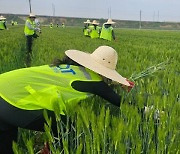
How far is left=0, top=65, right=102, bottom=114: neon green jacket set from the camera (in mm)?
2105

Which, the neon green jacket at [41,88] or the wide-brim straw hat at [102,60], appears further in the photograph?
the wide-brim straw hat at [102,60]

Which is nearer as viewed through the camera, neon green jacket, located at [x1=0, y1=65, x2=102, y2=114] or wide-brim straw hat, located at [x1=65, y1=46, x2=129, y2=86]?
neon green jacket, located at [x1=0, y1=65, x2=102, y2=114]

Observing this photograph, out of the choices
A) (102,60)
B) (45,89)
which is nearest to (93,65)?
(102,60)

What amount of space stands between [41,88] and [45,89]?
2 centimetres

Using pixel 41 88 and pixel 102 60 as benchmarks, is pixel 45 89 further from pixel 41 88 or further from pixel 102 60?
pixel 102 60

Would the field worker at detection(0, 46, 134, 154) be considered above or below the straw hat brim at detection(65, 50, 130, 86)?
below

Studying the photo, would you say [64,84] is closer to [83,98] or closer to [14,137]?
[83,98]

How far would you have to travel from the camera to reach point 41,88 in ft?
6.93

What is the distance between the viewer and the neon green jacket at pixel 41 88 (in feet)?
6.91

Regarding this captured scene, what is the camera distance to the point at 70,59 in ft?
7.86

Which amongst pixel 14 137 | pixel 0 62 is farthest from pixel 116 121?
pixel 0 62

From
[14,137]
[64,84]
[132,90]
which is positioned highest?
[64,84]

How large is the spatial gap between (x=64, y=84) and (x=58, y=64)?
0.97ft

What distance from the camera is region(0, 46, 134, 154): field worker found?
6.92 ft
